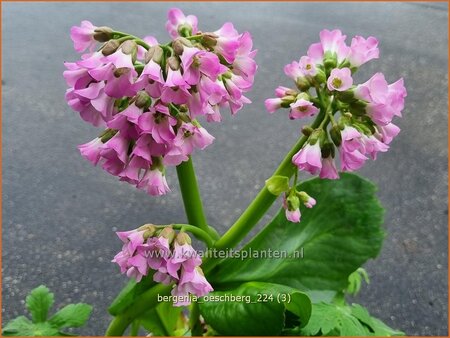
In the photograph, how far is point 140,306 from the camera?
0.46m

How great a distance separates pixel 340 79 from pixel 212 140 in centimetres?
9

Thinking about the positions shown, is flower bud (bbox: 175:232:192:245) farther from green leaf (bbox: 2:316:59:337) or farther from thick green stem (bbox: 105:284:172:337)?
green leaf (bbox: 2:316:59:337)

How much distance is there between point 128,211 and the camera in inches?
37.8

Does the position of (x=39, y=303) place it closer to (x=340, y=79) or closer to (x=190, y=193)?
(x=190, y=193)

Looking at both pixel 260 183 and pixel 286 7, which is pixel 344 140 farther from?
pixel 286 7

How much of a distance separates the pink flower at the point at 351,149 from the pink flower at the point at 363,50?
54 millimetres

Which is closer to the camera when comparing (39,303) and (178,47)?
(178,47)

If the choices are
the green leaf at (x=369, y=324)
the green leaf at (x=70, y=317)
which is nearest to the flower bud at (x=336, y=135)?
the green leaf at (x=369, y=324)


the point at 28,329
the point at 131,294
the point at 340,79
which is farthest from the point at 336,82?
the point at 28,329

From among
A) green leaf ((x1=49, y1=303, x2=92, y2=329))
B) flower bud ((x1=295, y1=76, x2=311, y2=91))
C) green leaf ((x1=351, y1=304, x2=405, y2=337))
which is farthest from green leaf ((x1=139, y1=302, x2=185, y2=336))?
flower bud ((x1=295, y1=76, x2=311, y2=91))

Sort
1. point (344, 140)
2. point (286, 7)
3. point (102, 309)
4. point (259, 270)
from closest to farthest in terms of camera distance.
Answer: point (344, 140), point (259, 270), point (102, 309), point (286, 7)

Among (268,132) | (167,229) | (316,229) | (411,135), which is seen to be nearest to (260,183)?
(268,132)

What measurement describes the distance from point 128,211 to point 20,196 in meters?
0.19

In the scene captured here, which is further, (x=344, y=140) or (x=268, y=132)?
(x=268, y=132)
